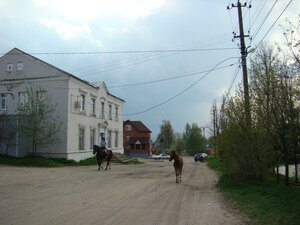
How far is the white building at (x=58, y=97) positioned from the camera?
40438mm

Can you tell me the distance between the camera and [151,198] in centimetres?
1465

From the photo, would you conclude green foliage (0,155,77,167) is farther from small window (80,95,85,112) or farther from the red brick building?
the red brick building

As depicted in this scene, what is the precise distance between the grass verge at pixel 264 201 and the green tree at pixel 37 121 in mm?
24239

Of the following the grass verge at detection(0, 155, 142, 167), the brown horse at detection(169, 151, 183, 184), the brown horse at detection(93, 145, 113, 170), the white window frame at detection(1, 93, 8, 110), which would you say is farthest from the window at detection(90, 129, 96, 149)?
the brown horse at detection(169, 151, 183, 184)

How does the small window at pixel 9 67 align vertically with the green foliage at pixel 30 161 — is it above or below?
above

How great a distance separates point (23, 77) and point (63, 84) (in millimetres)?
4813

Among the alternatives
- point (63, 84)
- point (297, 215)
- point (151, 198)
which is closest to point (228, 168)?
point (151, 198)

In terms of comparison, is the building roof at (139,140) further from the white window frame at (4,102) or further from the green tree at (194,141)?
the white window frame at (4,102)

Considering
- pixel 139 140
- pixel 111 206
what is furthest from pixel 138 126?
Result: pixel 111 206

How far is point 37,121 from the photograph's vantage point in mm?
38656

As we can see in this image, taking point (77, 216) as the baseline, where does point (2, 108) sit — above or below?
above

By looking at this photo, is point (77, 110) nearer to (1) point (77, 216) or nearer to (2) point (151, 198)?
(2) point (151, 198)

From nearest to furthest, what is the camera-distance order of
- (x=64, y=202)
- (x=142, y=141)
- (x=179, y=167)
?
1. (x=64, y=202)
2. (x=179, y=167)
3. (x=142, y=141)

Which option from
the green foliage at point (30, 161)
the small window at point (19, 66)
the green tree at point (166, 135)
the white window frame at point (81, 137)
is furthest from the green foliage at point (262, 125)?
the green tree at point (166, 135)
